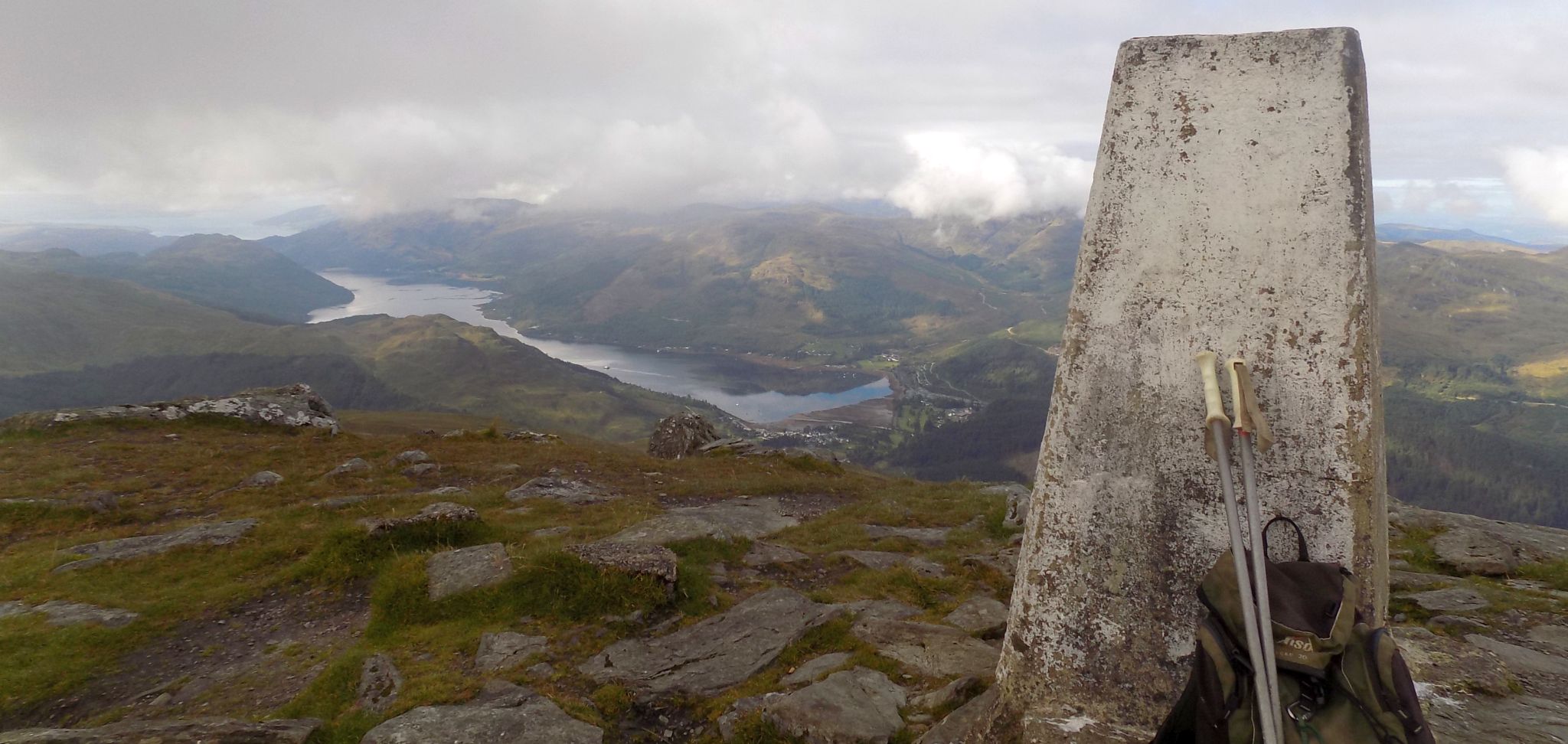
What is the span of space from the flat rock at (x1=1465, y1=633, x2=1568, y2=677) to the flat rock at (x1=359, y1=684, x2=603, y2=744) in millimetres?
9914

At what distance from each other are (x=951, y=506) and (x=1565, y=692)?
14138 millimetres

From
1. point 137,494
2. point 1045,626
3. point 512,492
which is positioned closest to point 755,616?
point 1045,626

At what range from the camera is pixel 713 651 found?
8891 mm

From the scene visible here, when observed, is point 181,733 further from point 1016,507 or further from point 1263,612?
point 1016,507

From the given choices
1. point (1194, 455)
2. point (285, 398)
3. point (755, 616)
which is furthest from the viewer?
point (285, 398)

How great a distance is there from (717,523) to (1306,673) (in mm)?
12388

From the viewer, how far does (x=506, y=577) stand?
10.6 m

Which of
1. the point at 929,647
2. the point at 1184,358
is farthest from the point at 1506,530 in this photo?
the point at 1184,358

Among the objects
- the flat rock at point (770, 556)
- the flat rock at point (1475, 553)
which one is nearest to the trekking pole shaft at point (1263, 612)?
the flat rock at point (770, 556)

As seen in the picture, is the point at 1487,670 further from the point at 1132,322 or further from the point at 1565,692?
the point at 1132,322

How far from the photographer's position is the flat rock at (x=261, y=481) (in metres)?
19.3

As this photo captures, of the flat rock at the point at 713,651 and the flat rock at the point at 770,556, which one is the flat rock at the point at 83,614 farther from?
the flat rock at the point at 770,556

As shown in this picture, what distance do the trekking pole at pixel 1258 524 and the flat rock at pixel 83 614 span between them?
580 inches

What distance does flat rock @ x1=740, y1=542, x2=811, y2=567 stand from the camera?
12977 millimetres
